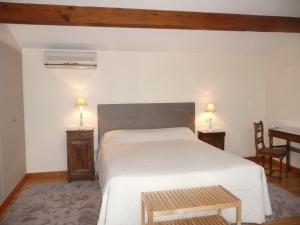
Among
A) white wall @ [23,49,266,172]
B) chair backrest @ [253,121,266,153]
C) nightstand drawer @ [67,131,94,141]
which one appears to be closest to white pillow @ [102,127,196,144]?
nightstand drawer @ [67,131,94,141]

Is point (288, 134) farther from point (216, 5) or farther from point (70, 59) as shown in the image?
point (70, 59)

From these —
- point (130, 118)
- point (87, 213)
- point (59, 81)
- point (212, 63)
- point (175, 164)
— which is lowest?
point (87, 213)

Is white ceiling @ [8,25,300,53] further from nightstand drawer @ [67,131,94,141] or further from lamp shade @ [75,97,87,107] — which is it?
nightstand drawer @ [67,131,94,141]

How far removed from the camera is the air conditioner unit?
13.9 ft

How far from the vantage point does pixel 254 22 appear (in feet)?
10.4

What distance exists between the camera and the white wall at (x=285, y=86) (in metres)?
4.48

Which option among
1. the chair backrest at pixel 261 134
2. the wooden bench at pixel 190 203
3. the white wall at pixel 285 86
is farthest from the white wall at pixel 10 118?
the white wall at pixel 285 86

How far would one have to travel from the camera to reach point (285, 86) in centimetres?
474

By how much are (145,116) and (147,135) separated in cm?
52

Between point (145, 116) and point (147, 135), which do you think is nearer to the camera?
point (147, 135)

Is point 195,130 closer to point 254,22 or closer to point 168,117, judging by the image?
point 168,117

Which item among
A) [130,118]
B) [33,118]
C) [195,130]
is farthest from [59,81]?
[195,130]

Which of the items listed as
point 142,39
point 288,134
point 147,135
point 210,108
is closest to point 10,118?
point 147,135

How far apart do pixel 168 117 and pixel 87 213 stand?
7.31 ft
